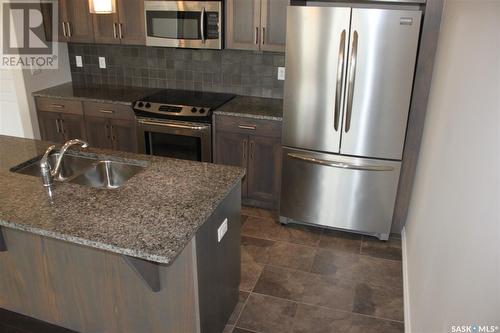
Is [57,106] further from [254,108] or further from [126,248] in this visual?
[126,248]

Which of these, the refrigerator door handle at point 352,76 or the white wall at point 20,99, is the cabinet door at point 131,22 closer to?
the white wall at point 20,99

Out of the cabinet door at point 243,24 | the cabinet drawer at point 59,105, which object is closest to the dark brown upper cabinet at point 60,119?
the cabinet drawer at point 59,105

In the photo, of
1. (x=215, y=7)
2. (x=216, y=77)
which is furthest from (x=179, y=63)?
(x=215, y=7)

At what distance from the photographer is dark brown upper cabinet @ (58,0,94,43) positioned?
3926mm

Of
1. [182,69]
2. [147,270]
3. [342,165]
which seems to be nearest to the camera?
[147,270]

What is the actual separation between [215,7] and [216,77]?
809 millimetres

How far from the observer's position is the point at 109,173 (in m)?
2.36

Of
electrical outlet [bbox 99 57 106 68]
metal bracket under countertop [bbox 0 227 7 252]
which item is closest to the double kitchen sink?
metal bracket under countertop [bbox 0 227 7 252]

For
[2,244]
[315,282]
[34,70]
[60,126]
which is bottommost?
[315,282]

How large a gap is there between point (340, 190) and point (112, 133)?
7.37 ft

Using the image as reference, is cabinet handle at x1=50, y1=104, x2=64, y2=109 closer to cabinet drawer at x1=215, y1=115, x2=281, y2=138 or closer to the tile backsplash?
the tile backsplash

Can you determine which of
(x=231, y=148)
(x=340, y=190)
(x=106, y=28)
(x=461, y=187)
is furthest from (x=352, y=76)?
(x=106, y=28)

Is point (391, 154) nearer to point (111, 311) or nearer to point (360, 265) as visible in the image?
point (360, 265)

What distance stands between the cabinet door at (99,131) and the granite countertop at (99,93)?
21 cm
